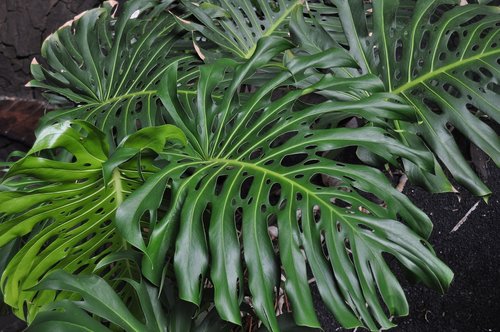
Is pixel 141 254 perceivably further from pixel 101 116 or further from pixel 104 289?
pixel 101 116

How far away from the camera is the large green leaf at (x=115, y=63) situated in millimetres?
1310

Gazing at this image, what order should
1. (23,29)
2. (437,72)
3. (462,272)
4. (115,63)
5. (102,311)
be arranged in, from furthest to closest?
(23,29) → (462,272) → (115,63) → (437,72) → (102,311)

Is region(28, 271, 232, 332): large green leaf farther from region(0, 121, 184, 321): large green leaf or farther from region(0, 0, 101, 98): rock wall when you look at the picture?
region(0, 0, 101, 98): rock wall

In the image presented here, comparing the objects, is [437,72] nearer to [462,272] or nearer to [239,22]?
[239,22]

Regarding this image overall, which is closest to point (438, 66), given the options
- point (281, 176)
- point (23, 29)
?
point (281, 176)

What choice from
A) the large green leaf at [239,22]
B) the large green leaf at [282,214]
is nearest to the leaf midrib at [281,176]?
the large green leaf at [282,214]

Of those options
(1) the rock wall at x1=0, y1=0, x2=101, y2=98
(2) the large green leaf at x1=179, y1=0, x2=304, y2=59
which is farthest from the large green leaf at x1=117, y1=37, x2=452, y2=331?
(1) the rock wall at x1=0, y1=0, x2=101, y2=98

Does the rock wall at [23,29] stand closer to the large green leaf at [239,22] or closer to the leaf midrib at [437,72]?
the large green leaf at [239,22]

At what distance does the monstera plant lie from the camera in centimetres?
90

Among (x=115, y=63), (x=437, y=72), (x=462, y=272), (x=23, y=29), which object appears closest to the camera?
(x=437, y=72)

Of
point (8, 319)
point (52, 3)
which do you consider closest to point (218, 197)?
point (8, 319)

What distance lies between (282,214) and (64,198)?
38 cm

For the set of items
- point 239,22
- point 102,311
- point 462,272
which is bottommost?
point 462,272

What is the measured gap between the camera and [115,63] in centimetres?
136
